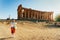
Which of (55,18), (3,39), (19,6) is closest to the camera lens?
(3,39)

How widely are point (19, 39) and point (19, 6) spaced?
1777 centimetres

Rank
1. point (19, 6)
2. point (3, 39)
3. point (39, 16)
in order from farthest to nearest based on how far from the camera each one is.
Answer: point (39, 16) → point (19, 6) → point (3, 39)

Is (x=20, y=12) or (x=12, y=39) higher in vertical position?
(x=20, y=12)

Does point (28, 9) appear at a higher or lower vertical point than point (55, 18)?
higher

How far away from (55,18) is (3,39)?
76.5ft

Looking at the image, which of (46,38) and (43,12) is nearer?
(46,38)

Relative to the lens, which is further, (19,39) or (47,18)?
(47,18)

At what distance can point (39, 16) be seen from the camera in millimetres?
31000

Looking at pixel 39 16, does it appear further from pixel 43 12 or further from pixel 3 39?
pixel 3 39

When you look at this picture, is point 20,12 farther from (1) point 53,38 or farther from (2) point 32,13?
(1) point 53,38

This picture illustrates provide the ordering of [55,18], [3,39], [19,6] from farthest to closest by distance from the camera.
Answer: [55,18] < [19,6] < [3,39]

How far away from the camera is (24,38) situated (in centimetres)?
1195

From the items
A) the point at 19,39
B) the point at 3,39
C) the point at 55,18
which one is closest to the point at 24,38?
the point at 19,39

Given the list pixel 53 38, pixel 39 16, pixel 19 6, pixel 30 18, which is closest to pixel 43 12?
pixel 39 16
